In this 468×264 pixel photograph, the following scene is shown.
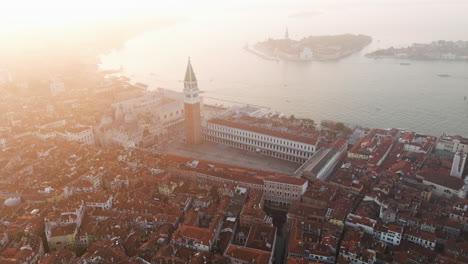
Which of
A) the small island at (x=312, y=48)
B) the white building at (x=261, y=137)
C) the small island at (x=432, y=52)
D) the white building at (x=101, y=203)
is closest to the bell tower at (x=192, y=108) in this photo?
the white building at (x=261, y=137)

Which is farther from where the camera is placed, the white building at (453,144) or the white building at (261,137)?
the white building at (261,137)

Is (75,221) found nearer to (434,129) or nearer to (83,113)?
(83,113)

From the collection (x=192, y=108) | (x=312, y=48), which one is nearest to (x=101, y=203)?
(x=192, y=108)

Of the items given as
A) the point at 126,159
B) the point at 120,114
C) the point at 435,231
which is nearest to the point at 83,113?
the point at 120,114

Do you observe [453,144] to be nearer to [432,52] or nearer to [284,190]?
[284,190]

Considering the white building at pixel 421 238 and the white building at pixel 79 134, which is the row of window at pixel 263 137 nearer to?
the white building at pixel 79 134

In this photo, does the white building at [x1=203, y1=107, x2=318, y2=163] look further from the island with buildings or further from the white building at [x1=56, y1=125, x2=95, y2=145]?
the white building at [x1=56, y1=125, x2=95, y2=145]
